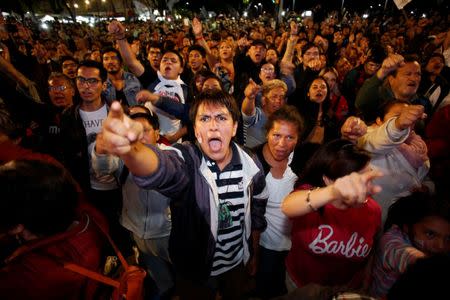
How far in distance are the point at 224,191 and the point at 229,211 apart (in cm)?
16

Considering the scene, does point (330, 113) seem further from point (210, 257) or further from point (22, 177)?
point (22, 177)

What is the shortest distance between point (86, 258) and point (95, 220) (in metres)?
0.25

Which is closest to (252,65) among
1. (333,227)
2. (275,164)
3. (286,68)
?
(286,68)

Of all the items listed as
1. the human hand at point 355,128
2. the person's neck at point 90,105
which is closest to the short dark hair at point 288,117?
the human hand at point 355,128

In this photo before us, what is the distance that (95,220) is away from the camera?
1.60m

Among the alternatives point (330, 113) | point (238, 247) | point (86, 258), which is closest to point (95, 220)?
point (86, 258)

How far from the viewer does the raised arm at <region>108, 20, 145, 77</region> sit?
11.9 ft

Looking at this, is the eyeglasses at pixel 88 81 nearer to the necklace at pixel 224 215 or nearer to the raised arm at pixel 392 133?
the necklace at pixel 224 215

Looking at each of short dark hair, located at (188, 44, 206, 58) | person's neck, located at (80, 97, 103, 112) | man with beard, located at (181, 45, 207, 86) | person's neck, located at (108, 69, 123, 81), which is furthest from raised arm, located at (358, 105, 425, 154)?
short dark hair, located at (188, 44, 206, 58)

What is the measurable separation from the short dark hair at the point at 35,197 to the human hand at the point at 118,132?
48cm

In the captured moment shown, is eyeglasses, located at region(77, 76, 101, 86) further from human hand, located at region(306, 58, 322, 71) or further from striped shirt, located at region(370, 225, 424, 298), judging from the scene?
human hand, located at region(306, 58, 322, 71)

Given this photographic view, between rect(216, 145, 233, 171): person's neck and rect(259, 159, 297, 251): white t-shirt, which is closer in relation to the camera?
rect(216, 145, 233, 171): person's neck

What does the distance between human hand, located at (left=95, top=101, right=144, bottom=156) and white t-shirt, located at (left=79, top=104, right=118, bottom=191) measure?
1.92 m

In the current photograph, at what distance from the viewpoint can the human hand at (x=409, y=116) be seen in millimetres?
1868
